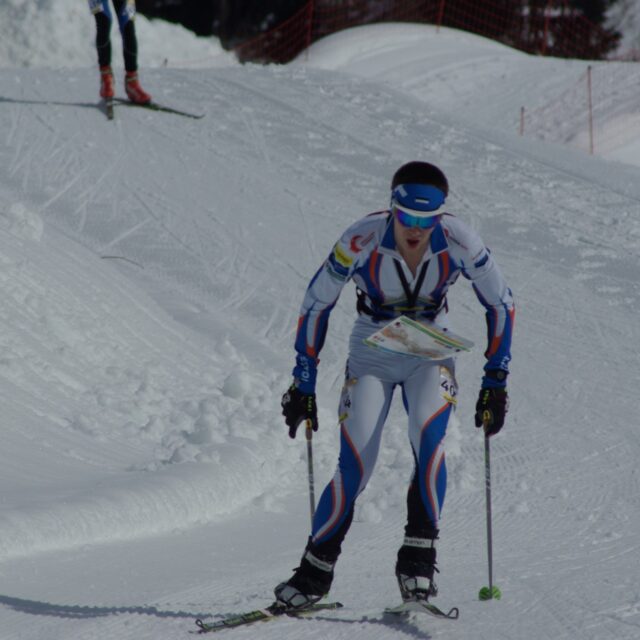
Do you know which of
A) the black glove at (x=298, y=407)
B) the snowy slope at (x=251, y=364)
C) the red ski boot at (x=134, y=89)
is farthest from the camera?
the red ski boot at (x=134, y=89)

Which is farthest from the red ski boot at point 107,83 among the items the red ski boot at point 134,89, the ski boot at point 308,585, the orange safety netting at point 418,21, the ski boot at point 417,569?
the ski boot at point 417,569

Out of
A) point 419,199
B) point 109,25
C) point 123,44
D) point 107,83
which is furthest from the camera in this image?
point 107,83

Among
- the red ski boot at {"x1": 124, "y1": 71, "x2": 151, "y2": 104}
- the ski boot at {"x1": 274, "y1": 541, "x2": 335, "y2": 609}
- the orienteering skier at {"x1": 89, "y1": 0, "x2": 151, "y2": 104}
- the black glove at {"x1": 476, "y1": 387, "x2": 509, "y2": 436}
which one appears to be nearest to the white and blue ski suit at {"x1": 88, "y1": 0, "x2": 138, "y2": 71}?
the orienteering skier at {"x1": 89, "y1": 0, "x2": 151, "y2": 104}

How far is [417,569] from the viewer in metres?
4.48

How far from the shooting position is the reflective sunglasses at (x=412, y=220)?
4.39 m

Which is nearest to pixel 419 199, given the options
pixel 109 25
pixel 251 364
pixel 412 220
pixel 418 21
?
pixel 412 220

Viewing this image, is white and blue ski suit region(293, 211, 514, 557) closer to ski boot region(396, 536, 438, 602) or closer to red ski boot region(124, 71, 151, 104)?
ski boot region(396, 536, 438, 602)

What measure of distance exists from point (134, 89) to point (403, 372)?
9.94 meters

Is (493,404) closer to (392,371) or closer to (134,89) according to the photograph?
(392,371)

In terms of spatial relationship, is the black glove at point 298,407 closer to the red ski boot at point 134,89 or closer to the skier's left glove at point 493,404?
the skier's left glove at point 493,404

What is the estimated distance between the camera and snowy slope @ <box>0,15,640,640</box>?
5.05 metres

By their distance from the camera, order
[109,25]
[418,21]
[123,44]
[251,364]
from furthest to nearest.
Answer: [418,21]
[123,44]
[109,25]
[251,364]

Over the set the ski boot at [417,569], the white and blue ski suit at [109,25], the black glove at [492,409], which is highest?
the white and blue ski suit at [109,25]

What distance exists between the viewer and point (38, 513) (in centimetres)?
539
